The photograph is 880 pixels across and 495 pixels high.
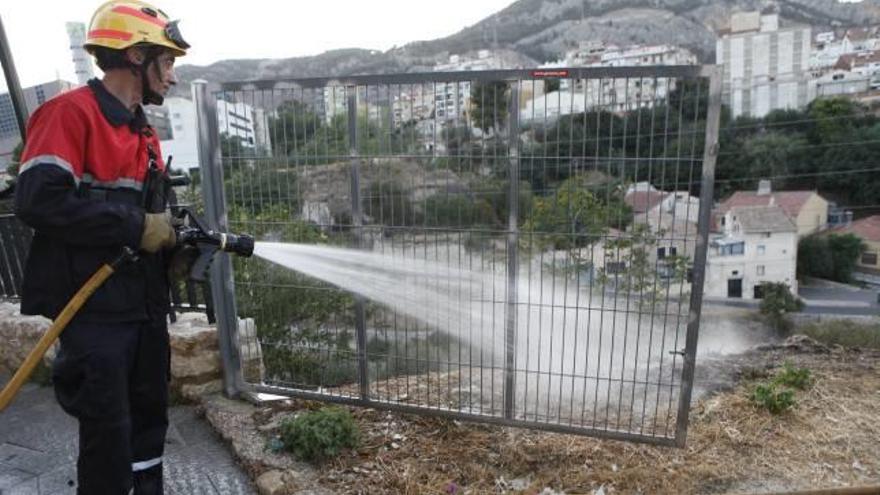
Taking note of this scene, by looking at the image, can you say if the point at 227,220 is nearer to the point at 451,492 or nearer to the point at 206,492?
the point at 206,492

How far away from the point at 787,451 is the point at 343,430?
9.00ft

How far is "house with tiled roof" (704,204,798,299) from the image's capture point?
116 feet

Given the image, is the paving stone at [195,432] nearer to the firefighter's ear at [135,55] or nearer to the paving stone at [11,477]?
the paving stone at [11,477]

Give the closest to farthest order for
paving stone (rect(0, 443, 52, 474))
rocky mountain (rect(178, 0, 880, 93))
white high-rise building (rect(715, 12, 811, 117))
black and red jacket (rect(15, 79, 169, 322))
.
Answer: black and red jacket (rect(15, 79, 169, 322)) → paving stone (rect(0, 443, 52, 474)) → rocky mountain (rect(178, 0, 880, 93)) → white high-rise building (rect(715, 12, 811, 117))

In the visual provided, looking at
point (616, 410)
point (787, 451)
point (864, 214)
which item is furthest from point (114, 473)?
point (864, 214)

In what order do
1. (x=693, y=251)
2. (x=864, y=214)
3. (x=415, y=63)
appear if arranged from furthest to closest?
(x=415, y=63) < (x=864, y=214) < (x=693, y=251)

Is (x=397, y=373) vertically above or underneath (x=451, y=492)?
above

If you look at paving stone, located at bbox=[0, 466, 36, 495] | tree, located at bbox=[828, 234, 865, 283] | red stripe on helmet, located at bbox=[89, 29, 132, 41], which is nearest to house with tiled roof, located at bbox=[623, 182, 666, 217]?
red stripe on helmet, located at bbox=[89, 29, 132, 41]

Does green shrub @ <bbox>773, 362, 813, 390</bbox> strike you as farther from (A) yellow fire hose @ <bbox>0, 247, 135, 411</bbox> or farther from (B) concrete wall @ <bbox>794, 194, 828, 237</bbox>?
(B) concrete wall @ <bbox>794, 194, 828, 237</bbox>

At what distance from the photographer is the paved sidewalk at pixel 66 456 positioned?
3.37 metres

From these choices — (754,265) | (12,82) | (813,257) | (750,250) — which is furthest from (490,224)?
(813,257)

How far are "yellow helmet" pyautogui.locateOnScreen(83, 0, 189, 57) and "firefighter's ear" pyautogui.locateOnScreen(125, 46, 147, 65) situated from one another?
4 centimetres

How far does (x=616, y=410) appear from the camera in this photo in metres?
3.76

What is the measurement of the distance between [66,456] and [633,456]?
11.9ft
